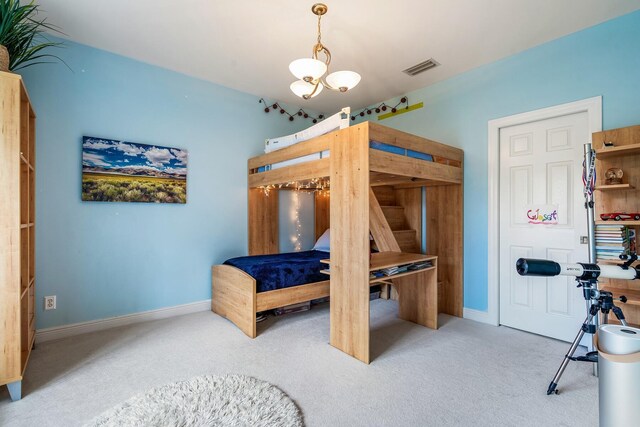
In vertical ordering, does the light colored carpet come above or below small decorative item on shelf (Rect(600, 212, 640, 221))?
below

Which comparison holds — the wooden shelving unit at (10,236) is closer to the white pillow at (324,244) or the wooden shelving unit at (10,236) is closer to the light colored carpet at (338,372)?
the light colored carpet at (338,372)

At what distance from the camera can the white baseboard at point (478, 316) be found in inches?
122

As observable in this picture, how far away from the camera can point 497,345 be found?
8.48 ft

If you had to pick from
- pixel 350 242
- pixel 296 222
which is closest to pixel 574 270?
pixel 350 242

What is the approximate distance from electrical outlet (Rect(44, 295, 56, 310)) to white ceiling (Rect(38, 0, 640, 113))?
7.54ft

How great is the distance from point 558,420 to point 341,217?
1.77 m

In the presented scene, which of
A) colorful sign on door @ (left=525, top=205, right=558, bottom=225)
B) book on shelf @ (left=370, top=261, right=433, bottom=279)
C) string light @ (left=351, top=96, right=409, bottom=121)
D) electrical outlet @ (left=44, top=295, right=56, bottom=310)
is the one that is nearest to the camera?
book on shelf @ (left=370, top=261, right=433, bottom=279)

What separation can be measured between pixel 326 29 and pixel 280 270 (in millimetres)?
2189

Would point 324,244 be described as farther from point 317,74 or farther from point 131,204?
point 317,74

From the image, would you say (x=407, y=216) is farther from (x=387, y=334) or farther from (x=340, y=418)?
(x=340, y=418)

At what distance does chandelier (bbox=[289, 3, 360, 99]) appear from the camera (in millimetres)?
1962

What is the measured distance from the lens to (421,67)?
320 cm

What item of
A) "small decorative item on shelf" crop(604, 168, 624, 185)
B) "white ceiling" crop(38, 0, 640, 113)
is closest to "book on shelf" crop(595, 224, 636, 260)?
"small decorative item on shelf" crop(604, 168, 624, 185)

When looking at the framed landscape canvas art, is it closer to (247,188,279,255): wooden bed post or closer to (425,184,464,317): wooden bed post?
(247,188,279,255): wooden bed post
